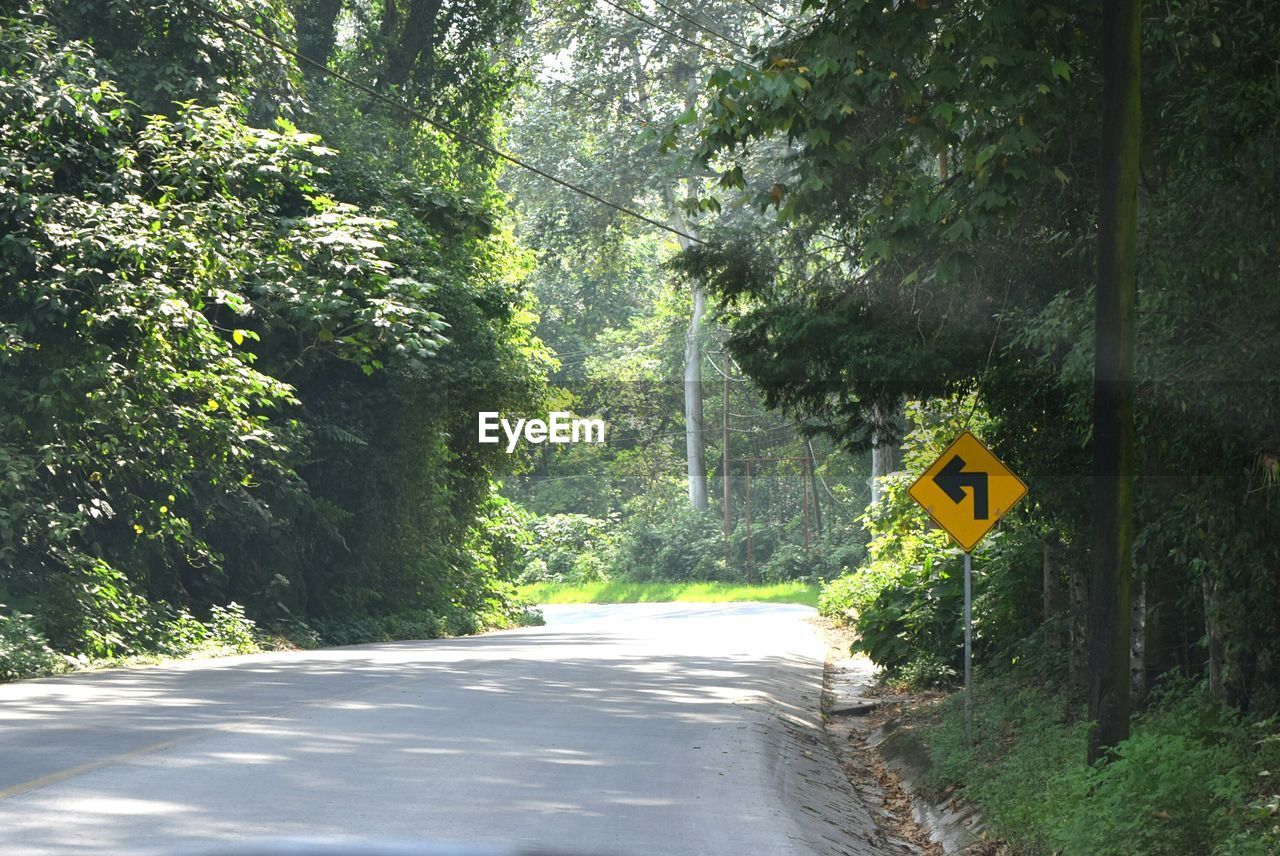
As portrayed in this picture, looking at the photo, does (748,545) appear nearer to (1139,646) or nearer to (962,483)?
(962,483)

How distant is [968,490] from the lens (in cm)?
1370

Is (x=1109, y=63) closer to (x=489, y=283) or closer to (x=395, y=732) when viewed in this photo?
(x=395, y=732)

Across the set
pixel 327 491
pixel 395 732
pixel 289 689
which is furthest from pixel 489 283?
pixel 395 732

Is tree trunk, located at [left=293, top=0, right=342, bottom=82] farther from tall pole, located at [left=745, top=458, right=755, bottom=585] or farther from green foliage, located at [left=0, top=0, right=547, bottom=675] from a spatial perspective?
tall pole, located at [left=745, top=458, right=755, bottom=585]

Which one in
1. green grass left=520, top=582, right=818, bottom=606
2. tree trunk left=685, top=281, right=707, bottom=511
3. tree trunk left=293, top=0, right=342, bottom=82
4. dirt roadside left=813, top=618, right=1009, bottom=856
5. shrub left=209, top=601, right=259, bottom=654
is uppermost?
tree trunk left=293, top=0, right=342, bottom=82

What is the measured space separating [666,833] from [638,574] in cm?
6360

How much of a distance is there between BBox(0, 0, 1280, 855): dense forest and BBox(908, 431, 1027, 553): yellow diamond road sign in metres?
0.46

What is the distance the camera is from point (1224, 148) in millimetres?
8938

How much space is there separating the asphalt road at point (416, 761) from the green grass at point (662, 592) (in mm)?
44417

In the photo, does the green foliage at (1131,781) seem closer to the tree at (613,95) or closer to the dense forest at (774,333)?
the dense forest at (774,333)

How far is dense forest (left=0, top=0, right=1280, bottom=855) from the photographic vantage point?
9352 mm

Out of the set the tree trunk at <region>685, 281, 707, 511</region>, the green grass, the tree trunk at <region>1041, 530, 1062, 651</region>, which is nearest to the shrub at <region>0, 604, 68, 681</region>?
the tree trunk at <region>1041, 530, 1062, 651</region>

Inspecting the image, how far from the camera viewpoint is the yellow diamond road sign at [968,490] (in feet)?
44.3

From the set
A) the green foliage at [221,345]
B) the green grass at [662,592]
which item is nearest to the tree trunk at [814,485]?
the green grass at [662,592]
